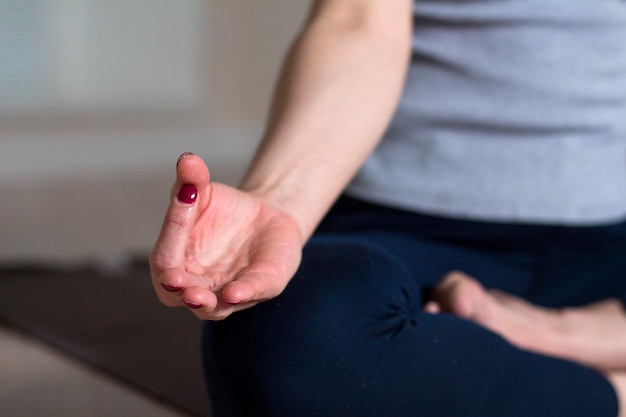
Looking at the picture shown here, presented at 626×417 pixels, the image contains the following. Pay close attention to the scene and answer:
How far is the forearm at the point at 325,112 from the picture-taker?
752 millimetres

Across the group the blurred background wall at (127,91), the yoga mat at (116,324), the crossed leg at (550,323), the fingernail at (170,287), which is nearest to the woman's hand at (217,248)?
the fingernail at (170,287)

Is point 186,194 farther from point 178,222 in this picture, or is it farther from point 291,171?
point 291,171

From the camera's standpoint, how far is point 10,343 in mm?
1255

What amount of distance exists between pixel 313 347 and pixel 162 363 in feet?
1.57

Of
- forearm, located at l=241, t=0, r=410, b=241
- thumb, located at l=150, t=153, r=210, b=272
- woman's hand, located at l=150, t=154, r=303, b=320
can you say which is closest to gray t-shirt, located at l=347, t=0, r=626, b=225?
forearm, located at l=241, t=0, r=410, b=241

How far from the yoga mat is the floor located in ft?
0.06

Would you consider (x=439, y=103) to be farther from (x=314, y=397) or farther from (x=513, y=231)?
(x=314, y=397)

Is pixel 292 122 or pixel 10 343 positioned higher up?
pixel 292 122

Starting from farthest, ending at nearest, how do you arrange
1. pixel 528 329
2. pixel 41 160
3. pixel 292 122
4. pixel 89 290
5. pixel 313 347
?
pixel 41 160 → pixel 89 290 → pixel 528 329 → pixel 292 122 → pixel 313 347

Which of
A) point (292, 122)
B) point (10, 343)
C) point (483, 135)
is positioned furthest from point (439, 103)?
point (10, 343)

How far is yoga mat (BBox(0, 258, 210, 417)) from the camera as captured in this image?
3.43 ft

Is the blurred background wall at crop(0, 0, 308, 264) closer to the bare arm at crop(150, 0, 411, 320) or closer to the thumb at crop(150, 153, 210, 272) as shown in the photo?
the bare arm at crop(150, 0, 411, 320)

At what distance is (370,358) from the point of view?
692 millimetres

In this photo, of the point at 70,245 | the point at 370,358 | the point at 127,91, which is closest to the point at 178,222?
the point at 370,358
